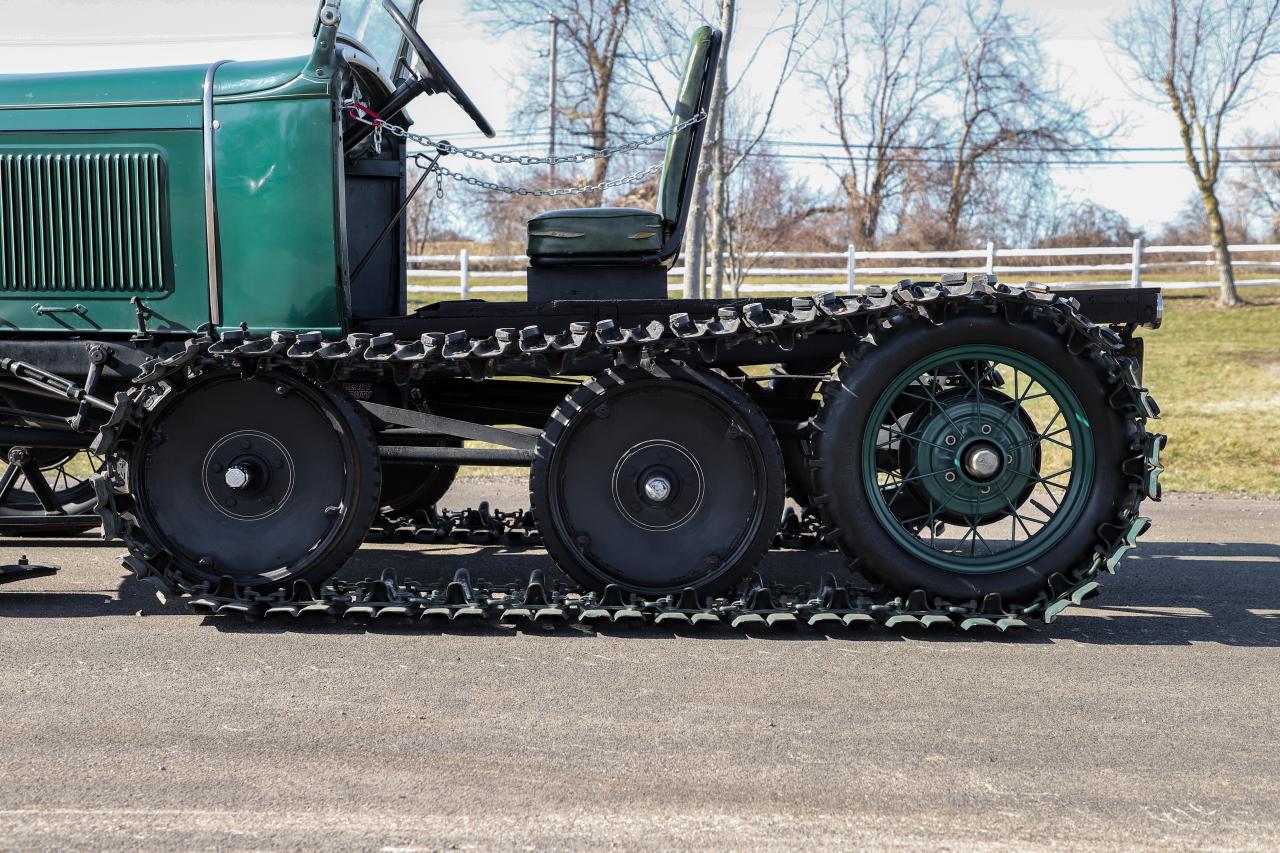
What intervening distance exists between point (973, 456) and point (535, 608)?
6.18ft

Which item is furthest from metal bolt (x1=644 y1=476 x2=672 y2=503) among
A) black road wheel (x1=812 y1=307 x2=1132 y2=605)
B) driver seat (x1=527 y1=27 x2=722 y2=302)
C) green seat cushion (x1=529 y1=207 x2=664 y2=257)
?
green seat cushion (x1=529 y1=207 x2=664 y2=257)

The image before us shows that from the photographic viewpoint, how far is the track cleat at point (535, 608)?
4.73 meters

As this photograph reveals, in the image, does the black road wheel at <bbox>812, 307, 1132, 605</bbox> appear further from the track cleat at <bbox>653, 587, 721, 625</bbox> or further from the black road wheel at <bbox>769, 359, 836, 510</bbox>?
the track cleat at <bbox>653, 587, 721, 625</bbox>

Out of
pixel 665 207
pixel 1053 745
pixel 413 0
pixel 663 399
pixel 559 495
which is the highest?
pixel 413 0

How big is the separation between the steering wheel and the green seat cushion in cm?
72

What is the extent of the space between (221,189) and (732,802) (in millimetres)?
3456

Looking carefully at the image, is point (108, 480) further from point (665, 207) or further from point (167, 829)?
point (665, 207)

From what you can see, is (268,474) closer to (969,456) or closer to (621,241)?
(621,241)

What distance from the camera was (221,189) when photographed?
5.15 meters

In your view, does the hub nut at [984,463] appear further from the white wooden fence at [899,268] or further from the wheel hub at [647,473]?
the white wooden fence at [899,268]

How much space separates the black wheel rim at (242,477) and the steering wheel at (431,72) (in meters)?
1.62

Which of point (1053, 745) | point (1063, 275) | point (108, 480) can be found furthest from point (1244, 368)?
point (108, 480)

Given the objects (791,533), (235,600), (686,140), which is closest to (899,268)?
(791,533)

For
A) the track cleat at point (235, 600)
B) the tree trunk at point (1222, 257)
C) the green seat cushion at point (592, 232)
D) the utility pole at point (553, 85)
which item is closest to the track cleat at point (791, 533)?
the green seat cushion at point (592, 232)
